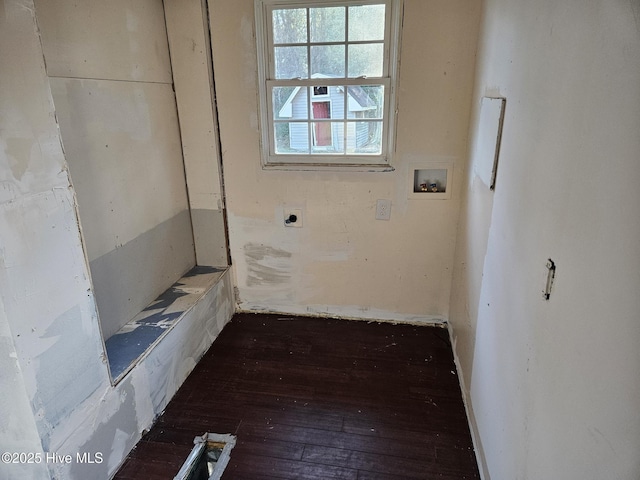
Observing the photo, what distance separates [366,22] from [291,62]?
0.53 metres

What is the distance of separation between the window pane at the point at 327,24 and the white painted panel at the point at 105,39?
3.14 feet

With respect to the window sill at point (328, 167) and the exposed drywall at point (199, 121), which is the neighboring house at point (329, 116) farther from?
the exposed drywall at point (199, 121)

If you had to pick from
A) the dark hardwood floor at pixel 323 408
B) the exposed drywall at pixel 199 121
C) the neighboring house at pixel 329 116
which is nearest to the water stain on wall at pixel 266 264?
the exposed drywall at pixel 199 121

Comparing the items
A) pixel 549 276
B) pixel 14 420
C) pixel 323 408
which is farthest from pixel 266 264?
pixel 549 276

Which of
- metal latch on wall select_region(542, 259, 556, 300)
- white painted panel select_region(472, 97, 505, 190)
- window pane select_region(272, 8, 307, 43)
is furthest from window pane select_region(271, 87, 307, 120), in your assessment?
metal latch on wall select_region(542, 259, 556, 300)

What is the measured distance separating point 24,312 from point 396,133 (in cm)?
217

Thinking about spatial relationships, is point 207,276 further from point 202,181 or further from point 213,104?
point 213,104

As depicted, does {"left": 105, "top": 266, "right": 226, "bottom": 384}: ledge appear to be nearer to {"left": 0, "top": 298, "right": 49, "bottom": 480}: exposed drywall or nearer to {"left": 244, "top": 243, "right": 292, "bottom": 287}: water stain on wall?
{"left": 244, "top": 243, "right": 292, "bottom": 287}: water stain on wall

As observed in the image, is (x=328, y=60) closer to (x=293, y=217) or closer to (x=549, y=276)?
(x=293, y=217)

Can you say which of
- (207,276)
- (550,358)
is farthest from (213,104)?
(550,358)

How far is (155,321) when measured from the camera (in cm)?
229

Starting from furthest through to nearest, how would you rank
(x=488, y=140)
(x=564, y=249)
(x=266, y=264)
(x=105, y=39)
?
(x=266, y=264) → (x=105, y=39) → (x=488, y=140) → (x=564, y=249)

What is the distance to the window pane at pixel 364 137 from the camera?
2.67 m

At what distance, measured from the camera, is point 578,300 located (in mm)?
954
